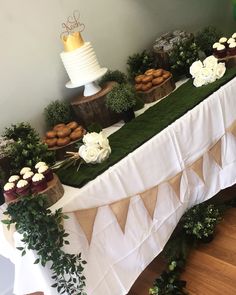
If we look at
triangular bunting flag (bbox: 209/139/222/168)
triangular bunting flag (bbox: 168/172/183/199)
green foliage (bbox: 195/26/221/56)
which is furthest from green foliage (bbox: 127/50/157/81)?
triangular bunting flag (bbox: 168/172/183/199)

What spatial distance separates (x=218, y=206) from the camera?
1.77 m

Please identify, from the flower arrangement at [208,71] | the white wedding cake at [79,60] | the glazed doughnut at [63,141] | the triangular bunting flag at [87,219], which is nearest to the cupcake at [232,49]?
the flower arrangement at [208,71]

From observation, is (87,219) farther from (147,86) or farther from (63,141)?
(147,86)

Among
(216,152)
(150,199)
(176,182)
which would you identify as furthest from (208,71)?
(150,199)

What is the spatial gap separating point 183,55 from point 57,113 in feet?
2.39

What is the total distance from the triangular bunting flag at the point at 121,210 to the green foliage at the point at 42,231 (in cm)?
23

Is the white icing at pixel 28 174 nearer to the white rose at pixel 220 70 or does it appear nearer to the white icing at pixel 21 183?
the white icing at pixel 21 183

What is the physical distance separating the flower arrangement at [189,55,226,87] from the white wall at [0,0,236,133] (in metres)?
0.47

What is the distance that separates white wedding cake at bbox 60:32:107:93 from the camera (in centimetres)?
144

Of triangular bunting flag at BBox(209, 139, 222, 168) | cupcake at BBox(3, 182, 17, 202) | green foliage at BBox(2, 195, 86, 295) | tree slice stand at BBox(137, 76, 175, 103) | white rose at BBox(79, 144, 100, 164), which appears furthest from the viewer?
tree slice stand at BBox(137, 76, 175, 103)

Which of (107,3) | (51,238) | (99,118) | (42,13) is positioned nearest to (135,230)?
(51,238)

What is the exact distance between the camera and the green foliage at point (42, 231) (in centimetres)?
98

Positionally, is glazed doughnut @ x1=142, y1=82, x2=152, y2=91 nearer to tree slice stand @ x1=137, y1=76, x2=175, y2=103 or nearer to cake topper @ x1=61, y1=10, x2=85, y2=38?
tree slice stand @ x1=137, y1=76, x2=175, y2=103

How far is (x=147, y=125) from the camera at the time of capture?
1442mm
